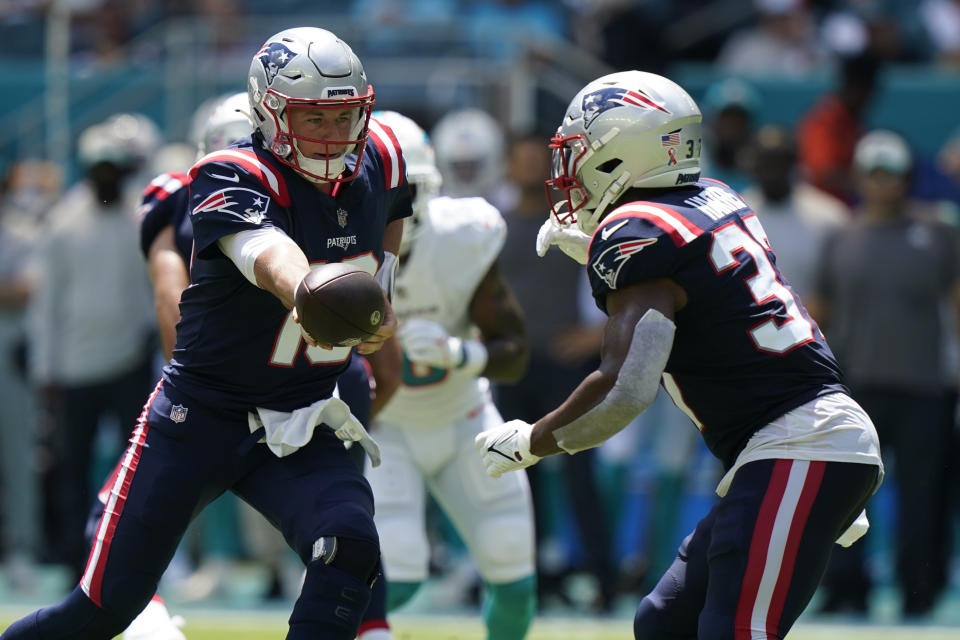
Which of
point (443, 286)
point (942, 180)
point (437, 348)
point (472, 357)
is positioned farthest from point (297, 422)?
point (942, 180)

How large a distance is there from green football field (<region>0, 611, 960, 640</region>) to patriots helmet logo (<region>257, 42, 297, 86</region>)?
2.95 meters

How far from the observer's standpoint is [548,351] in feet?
25.0

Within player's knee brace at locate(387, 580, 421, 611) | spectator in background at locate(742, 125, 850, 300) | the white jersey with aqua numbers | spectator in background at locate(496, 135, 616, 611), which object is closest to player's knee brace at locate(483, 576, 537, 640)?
player's knee brace at locate(387, 580, 421, 611)

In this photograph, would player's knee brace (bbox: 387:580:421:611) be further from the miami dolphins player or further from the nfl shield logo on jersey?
the nfl shield logo on jersey

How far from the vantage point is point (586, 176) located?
13.1 feet

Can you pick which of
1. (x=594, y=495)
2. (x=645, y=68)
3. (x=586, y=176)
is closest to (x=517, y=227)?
(x=594, y=495)

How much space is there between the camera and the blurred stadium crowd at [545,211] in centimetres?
746

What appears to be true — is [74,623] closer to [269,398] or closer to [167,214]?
[269,398]

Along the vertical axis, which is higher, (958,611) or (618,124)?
(618,124)

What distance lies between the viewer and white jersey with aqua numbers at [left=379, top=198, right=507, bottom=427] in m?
5.27

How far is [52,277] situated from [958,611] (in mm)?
5031

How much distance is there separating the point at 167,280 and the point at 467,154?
3.62 meters

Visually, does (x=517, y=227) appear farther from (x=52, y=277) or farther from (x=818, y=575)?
(x=818, y=575)

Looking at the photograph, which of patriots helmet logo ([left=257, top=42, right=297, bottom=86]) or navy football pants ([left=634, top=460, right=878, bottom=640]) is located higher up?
patriots helmet logo ([left=257, top=42, right=297, bottom=86])
